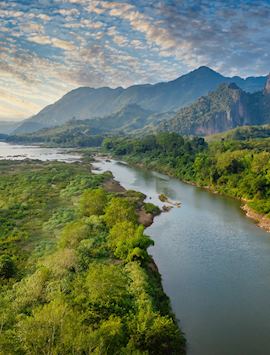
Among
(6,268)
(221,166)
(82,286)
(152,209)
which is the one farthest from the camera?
(221,166)

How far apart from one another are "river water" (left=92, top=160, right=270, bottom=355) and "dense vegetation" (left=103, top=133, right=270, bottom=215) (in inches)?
309

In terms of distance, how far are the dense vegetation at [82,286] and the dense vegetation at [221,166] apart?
36381mm

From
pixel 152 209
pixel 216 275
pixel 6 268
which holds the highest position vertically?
pixel 152 209

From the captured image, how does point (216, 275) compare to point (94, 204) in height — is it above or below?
below

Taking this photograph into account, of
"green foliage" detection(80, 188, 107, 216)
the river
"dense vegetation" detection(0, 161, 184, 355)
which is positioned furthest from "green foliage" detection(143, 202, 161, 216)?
"dense vegetation" detection(0, 161, 184, 355)

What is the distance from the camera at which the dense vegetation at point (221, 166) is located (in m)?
80.6

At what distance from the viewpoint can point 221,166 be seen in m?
99.4

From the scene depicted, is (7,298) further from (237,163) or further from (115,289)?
(237,163)

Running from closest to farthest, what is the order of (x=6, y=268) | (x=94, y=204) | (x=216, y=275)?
(x=6, y=268), (x=216, y=275), (x=94, y=204)

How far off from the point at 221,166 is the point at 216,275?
61.7 meters

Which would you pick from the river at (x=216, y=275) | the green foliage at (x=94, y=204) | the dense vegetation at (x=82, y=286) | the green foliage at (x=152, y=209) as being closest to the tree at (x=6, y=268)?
the dense vegetation at (x=82, y=286)

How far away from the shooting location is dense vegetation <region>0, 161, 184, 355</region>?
20562 mm

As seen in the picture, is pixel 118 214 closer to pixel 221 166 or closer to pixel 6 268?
pixel 6 268

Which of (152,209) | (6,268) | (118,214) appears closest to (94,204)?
(118,214)
